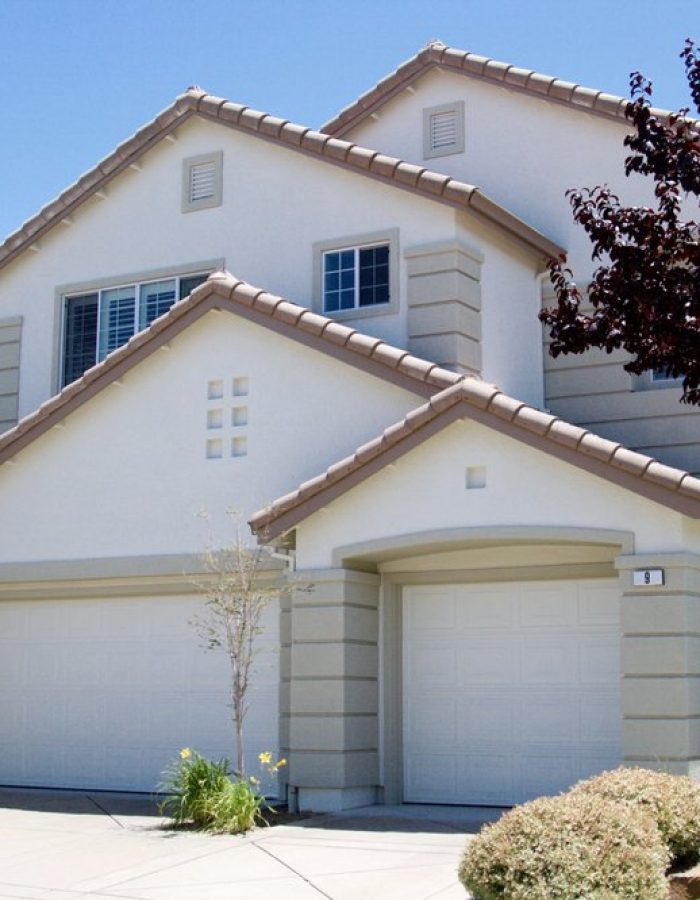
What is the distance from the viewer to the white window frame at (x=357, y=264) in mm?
17875

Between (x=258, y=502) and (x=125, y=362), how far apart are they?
269 centimetres

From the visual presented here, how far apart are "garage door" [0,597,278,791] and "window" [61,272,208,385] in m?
3.97

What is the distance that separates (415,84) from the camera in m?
21.1

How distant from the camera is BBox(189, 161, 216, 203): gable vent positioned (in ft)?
64.7

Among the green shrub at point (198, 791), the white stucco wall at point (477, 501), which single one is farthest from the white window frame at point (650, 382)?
the green shrub at point (198, 791)

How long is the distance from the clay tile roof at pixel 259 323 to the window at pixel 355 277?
110 cm

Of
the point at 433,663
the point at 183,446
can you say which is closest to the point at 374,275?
the point at 183,446

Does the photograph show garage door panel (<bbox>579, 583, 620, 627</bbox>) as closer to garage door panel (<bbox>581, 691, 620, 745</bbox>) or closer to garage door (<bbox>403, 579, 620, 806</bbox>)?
garage door (<bbox>403, 579, 620, 806</bbox>)

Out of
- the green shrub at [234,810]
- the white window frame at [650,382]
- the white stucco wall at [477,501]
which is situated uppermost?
the white window frame at [650,382]

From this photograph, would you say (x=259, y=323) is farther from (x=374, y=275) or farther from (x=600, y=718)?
(x=600, y=718)

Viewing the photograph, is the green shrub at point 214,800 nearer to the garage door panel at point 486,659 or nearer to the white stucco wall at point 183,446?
the garage door panel at point 486,659

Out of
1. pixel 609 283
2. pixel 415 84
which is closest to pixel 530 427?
pixel 609 283

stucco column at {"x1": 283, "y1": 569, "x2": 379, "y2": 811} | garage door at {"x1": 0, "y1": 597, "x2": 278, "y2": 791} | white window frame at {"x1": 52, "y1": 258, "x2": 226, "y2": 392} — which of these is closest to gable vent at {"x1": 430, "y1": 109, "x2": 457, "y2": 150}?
white window frame at {"x1": 52, "y1": 258, "x2": 226, "y2": 392}

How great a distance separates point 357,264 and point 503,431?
5157 millimetres
